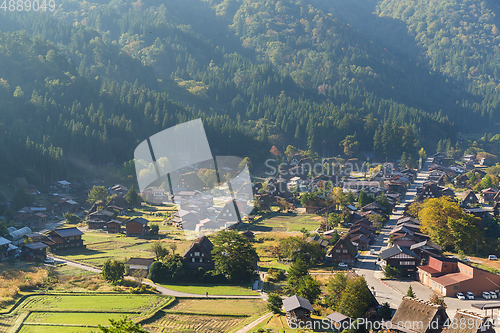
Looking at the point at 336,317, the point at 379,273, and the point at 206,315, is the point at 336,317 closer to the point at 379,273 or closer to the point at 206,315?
the point at 206,315

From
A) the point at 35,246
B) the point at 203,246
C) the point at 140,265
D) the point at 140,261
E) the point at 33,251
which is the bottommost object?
the point at 33,251

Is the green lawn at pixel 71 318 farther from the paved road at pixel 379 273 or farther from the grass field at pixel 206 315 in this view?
the paved road at pixel 379 273

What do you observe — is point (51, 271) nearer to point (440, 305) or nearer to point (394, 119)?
point (440, 305)

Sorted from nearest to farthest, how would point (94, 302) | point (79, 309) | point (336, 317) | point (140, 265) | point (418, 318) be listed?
1. point (418, 318)
2. point (336, 317)
3. point (79, 309)
4. point (94, 302)
5. point (140, 265)

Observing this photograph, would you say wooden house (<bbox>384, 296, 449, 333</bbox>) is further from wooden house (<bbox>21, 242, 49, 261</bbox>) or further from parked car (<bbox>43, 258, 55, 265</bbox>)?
wooden house (<bbox>21, 242, 49, 261</bbox>)

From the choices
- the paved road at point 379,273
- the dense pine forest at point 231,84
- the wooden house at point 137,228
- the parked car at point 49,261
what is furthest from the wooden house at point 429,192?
the parked car at point 49,261

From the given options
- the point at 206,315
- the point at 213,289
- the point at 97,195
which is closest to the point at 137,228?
the point at 97,195

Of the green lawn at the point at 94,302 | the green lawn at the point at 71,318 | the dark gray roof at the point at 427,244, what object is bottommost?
the green lawn at the point at 94,302

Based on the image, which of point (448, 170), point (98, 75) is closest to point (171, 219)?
point (448, 170)
